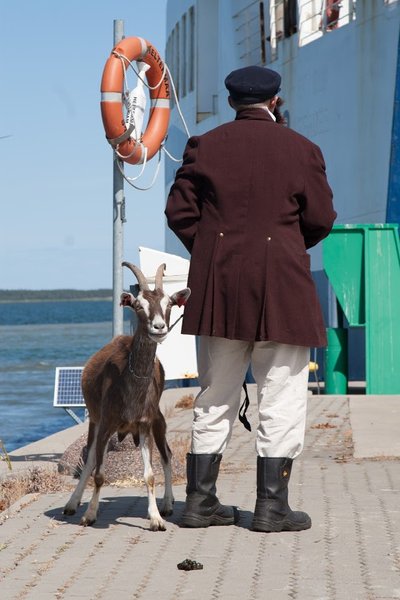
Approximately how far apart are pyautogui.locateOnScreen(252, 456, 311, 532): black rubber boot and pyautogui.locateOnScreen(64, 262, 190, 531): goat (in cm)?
50

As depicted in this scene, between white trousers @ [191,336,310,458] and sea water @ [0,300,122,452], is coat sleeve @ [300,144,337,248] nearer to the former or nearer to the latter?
white trousers @ [191,336,310,458]

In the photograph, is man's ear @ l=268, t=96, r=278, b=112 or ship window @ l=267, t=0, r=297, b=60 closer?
man's ear @ l=268, t=96, r=278, b=112

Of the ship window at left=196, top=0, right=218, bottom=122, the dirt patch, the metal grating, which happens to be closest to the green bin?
the metal grating

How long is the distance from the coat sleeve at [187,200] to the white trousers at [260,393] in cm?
56

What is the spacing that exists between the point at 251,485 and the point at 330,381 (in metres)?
7.88

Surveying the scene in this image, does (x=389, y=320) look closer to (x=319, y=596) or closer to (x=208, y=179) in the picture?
(x=208, y=179)

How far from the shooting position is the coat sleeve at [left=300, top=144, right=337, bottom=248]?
6457 millimetres

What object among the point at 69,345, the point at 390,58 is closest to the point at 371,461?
the point at 390,58

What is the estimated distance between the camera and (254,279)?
21.0ft

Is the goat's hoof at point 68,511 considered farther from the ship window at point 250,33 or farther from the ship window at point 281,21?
the ship window at point 250,33

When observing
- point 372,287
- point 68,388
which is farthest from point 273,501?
point 68,388

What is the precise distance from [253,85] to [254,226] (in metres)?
0.71

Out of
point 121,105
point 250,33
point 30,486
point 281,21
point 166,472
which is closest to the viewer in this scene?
point 166,472

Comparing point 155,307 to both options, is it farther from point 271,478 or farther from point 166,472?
point 166,472
